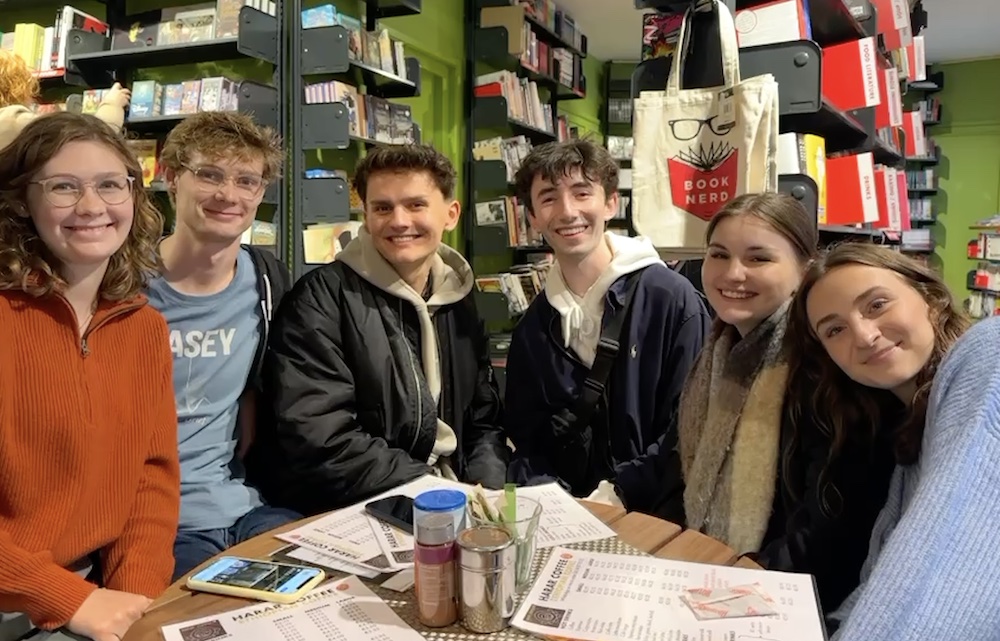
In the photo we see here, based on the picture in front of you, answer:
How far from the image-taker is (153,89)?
12.1ft

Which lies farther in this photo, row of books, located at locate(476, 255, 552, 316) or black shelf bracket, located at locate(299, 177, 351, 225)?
row of books, located at locate(476, 255, 552, 316)

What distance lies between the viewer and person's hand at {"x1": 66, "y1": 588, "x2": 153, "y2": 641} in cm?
124

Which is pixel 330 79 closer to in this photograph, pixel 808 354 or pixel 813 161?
pixel 813 161

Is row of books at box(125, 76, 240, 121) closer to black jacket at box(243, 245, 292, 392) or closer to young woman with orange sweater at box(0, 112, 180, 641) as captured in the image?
black jacket at box(243, 245, 292, 392)

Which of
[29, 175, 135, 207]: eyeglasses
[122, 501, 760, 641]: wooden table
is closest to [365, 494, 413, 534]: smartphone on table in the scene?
[122, 501, 760, 641]: wooden table

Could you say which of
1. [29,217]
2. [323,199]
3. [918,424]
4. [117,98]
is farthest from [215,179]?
[117,98]

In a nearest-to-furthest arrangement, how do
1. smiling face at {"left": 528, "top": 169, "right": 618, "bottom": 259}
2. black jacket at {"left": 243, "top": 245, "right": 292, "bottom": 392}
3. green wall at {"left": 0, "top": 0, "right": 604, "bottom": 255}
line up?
black jacket at {"left": 243, "top": 245, "right": 292, "bottom": 392}, smiling face at {"left": 528, "top": 169, "right": 618, "bottom": 259}, green wall at {"left": 0, "top": 0, "right": 604, "bottom": 255}

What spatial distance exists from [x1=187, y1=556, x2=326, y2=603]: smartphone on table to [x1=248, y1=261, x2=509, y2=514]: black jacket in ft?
1.95

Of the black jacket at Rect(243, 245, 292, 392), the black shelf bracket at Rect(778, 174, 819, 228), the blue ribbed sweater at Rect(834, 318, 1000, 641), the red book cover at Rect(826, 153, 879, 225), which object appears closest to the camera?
the blue ribbed sweater at Rect(834, 318, 1000, 641)

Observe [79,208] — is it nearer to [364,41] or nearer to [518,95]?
[364,41]

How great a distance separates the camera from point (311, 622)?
100 centimetres

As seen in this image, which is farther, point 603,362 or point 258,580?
point 603,362

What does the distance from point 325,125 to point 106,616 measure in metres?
2.50

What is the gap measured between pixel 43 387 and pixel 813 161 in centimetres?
241
